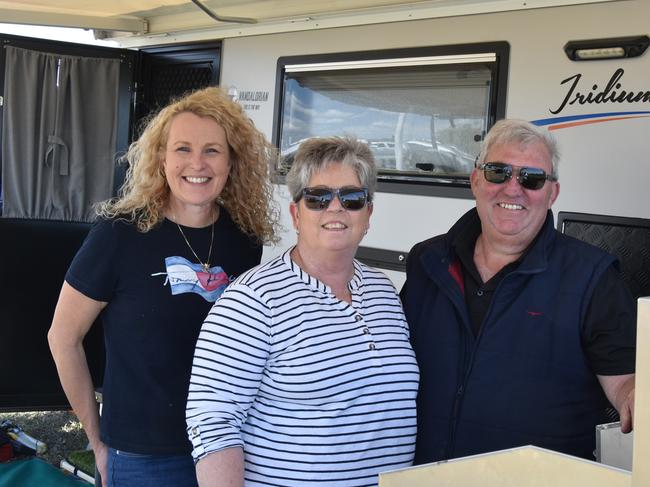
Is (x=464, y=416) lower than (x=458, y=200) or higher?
lower

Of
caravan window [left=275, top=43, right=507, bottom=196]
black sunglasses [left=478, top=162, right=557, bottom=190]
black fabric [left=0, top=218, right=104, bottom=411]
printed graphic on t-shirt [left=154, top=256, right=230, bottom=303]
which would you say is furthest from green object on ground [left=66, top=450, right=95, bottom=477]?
black sunglasses [left=478, top=162, right=557, bottom=190]

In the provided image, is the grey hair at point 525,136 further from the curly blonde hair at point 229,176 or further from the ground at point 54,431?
the ground at point 54,431

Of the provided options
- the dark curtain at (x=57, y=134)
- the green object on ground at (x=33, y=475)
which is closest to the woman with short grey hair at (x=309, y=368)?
the green object on ground at (x=33, y=475)

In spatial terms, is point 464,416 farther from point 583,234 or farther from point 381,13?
point 381,13

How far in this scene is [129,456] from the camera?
2129 mm

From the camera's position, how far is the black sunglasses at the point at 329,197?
72.2 inches

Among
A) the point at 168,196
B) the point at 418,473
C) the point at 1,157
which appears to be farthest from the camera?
Result: the point at 1,157

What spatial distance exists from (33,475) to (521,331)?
10.5 ft

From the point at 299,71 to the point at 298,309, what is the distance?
8.94 ft

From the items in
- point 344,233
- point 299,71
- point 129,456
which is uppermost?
point 299,71

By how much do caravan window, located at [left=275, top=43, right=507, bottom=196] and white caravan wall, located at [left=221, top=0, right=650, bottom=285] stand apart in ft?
0.21

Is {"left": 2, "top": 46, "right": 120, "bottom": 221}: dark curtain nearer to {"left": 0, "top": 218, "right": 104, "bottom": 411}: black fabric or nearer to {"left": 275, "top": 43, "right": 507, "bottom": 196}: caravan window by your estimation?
{"left": 0, "top": 218, "right": 104, "bottom": 411}: black fabric

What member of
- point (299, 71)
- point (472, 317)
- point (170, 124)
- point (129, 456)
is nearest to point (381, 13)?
point (299, 71)

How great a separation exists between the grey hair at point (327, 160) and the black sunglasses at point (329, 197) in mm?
29
